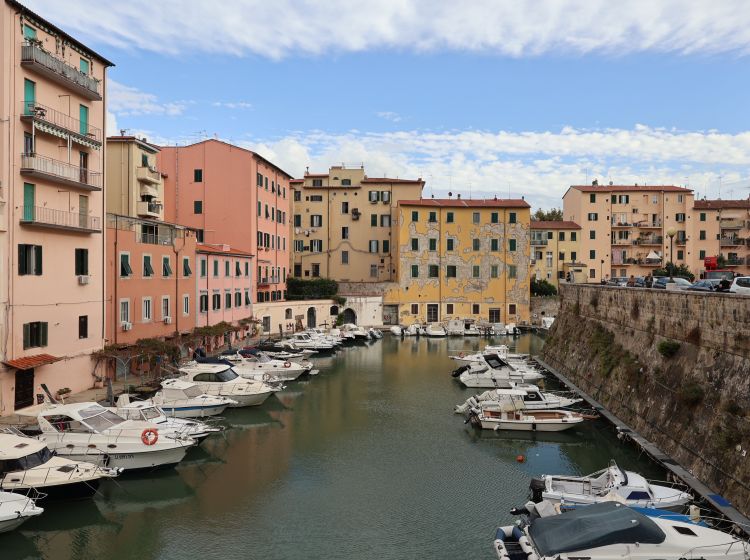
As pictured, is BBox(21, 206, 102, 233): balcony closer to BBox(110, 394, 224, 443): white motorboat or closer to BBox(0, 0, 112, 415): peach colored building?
BBox(0, 0, 112, 415): peach colored building

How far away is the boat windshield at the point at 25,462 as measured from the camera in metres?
16.6

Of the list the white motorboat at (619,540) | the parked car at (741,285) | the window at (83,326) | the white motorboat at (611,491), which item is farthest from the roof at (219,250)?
the white motorboat at (619,540)

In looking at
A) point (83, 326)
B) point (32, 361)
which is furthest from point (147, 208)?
point (32, 361)

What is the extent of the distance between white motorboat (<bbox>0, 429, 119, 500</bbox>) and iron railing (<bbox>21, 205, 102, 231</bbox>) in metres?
10.9

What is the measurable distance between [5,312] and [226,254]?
2374 cm

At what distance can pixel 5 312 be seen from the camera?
23.7 m

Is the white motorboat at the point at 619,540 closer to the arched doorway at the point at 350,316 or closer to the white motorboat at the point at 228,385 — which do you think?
the white motorboat at the point at 228,385

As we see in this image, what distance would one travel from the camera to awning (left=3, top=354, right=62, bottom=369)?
2352 centimetres

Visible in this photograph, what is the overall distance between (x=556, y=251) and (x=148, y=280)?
54582 mm

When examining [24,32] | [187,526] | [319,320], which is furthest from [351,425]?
[319,320]

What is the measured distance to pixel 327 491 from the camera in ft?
62.8

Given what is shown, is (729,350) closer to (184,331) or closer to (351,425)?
(351,425)

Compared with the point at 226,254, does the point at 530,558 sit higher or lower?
lower

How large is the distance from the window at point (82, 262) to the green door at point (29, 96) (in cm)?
659
